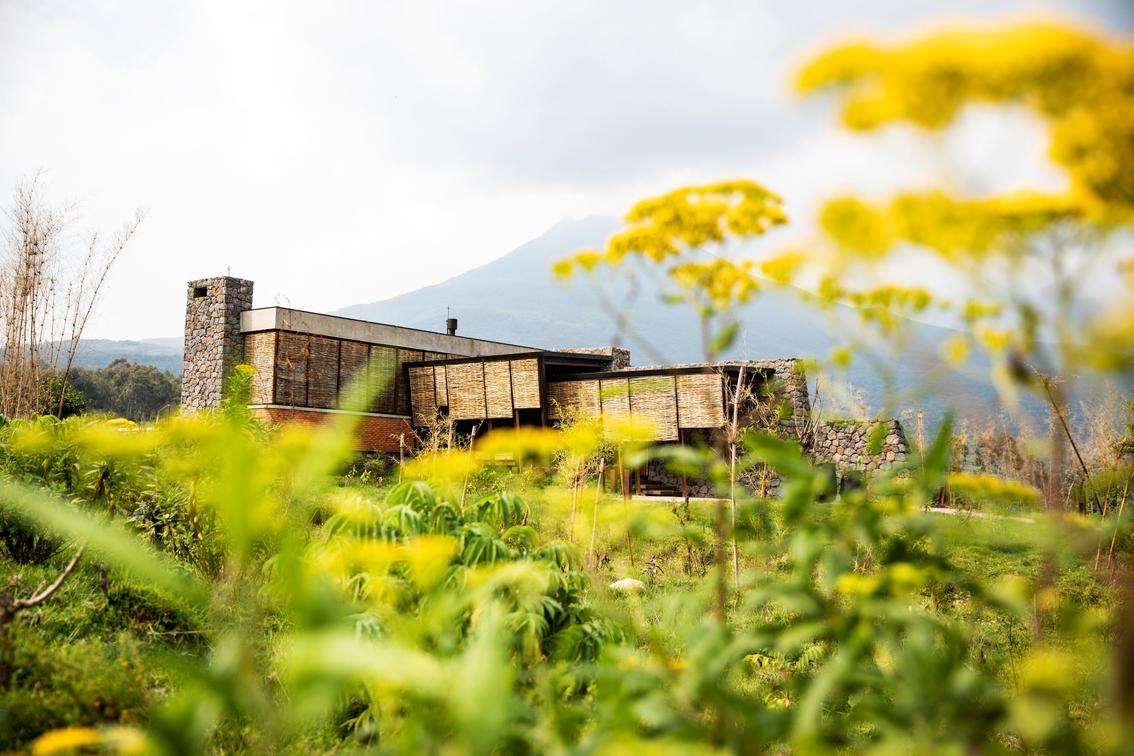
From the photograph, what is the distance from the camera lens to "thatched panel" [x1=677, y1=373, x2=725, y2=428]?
11.7 meters

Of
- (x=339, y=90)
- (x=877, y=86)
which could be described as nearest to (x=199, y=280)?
(x=339, y=90)

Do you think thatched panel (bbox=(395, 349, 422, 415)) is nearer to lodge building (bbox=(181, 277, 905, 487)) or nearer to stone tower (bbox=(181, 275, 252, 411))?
lodge building (bbox=(181, 277, 905, 487))

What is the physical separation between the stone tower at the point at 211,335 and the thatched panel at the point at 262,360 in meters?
0.31

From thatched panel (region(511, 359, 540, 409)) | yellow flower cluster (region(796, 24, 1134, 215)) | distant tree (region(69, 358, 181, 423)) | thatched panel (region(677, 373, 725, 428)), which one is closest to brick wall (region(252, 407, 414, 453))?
thatched panel (region(511, 359, 540, 409))

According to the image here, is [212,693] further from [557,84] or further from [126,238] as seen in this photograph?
[126,238]

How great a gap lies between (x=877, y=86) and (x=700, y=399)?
35.8 feet

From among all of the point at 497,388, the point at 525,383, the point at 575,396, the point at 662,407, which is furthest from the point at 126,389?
the point at 662,407

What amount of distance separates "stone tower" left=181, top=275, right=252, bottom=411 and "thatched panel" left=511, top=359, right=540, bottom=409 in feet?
18.9

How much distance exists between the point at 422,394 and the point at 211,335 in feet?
14.7

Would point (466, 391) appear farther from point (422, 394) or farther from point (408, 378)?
point (408, 378)

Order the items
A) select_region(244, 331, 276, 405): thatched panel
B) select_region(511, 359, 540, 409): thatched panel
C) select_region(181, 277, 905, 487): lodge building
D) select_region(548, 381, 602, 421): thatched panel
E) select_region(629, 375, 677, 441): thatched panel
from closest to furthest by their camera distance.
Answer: select_region(629, 375, 677, 441): thatched panel, select_region(181, 277, 905, 487): lodge building, select_region(548, 381, 602, 421): thatched panel, select_region(511, 359, 540, 409): thatched panel, select_region(244, 331, 276, 405): thatched panel

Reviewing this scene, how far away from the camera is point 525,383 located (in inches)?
535

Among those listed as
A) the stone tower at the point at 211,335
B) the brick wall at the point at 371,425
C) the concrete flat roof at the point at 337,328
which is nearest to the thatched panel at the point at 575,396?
the concrete flat roof at the point at 337,328

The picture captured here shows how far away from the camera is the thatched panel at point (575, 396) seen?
13.0 m
